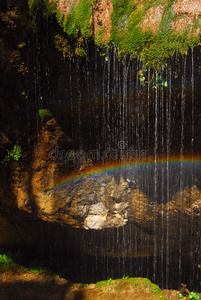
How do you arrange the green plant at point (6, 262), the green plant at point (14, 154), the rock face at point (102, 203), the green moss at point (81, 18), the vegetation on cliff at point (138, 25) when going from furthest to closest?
the green plant at point (6, 262)
the green plant at point (14, 154)
the rock face at point (102, 203)
the green moss at point (81, 18)
the vegetation on cliff at point (138, 25)

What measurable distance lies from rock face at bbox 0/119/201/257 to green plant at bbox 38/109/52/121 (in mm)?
116

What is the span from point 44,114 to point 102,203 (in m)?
2.27

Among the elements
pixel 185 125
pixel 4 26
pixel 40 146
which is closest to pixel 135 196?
pixel 185 125

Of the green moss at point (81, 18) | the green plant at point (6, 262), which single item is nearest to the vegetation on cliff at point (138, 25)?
the green moss at point (81, 18)

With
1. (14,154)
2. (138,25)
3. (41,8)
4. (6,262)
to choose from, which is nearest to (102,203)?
(14,154)

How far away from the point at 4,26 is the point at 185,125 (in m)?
3.87

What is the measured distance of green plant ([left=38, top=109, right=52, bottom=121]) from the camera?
199 inches

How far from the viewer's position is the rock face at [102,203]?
17.0ft

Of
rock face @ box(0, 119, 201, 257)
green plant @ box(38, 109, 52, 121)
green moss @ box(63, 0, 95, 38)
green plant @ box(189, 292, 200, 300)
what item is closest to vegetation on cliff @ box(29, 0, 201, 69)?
green moss @ box(63, 0, 95, 38)

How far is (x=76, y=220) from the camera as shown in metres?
5.39

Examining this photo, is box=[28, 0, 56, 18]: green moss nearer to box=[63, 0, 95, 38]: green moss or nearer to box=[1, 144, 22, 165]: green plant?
box=[63, 0, 95, 38]: green moss

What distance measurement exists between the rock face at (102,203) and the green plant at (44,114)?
0.12 m

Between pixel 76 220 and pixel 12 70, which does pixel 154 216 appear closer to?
pixel 76 220

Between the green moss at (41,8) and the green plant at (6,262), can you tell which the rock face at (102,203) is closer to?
the green plant at (6,262)
